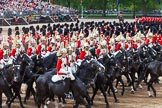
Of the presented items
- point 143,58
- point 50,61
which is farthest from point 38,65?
point 143,58

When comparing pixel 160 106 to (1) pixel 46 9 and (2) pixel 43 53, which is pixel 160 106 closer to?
(2) pixel 43 53

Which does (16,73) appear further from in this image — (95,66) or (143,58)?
(143,58)

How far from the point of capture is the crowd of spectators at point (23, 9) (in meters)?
54.1

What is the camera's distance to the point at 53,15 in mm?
62812

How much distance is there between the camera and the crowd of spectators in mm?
54125

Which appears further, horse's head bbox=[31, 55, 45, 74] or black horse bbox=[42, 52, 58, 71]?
black horse bbox=[42, 52, 58, 71]

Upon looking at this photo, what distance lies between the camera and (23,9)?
58.3 m

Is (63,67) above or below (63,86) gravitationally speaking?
above

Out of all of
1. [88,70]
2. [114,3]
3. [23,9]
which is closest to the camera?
[88,70]

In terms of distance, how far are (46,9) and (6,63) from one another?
48037 mm

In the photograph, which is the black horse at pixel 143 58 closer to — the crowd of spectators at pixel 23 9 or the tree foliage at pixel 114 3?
the crowd of spectators at pixel 23 9

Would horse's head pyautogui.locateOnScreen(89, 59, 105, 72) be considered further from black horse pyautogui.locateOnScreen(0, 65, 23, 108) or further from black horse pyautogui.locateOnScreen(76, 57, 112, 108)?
black horse pyautogui.locateOnScreen(0, 65, 23, 108)

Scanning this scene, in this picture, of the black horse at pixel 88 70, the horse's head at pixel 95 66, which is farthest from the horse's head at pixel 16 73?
the horse's head at pixel 95 66

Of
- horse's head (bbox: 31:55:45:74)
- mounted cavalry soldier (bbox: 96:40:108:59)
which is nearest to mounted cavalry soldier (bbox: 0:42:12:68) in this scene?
horse's head (bbox: 31:55:45:74)
